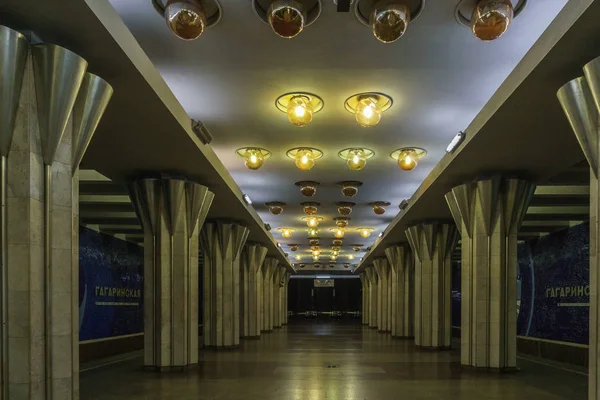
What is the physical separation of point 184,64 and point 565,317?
16894 mm

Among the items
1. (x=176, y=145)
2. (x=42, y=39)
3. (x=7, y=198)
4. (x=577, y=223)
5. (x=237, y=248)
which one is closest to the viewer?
(x=7, y=198)

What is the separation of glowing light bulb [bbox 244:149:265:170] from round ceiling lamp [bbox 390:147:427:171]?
3.65 meters

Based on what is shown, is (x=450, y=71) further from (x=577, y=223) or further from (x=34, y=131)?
(x=577, y=223)

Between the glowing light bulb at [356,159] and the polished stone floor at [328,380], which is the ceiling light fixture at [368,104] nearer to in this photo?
the glowing light bulb at [356,159]

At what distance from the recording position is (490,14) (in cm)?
721

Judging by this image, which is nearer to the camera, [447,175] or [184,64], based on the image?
[184,64]

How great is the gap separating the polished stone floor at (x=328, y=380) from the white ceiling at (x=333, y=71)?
566cm

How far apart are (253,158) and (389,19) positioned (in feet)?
25.7

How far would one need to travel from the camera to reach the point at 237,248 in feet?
72.6

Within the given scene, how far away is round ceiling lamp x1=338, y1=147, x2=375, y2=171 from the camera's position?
14727mm

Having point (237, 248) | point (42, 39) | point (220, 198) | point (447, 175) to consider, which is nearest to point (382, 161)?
point (447, 175)

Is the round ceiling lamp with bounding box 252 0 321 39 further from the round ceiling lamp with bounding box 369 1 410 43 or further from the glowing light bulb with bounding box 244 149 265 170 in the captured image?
the glowing light bulb with bounding box 244 149 265 170

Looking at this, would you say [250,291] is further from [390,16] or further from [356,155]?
[390,16]

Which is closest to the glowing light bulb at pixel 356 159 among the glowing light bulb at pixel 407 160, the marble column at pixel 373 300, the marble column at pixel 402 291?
the glowing light bulb at pixel 407 160
